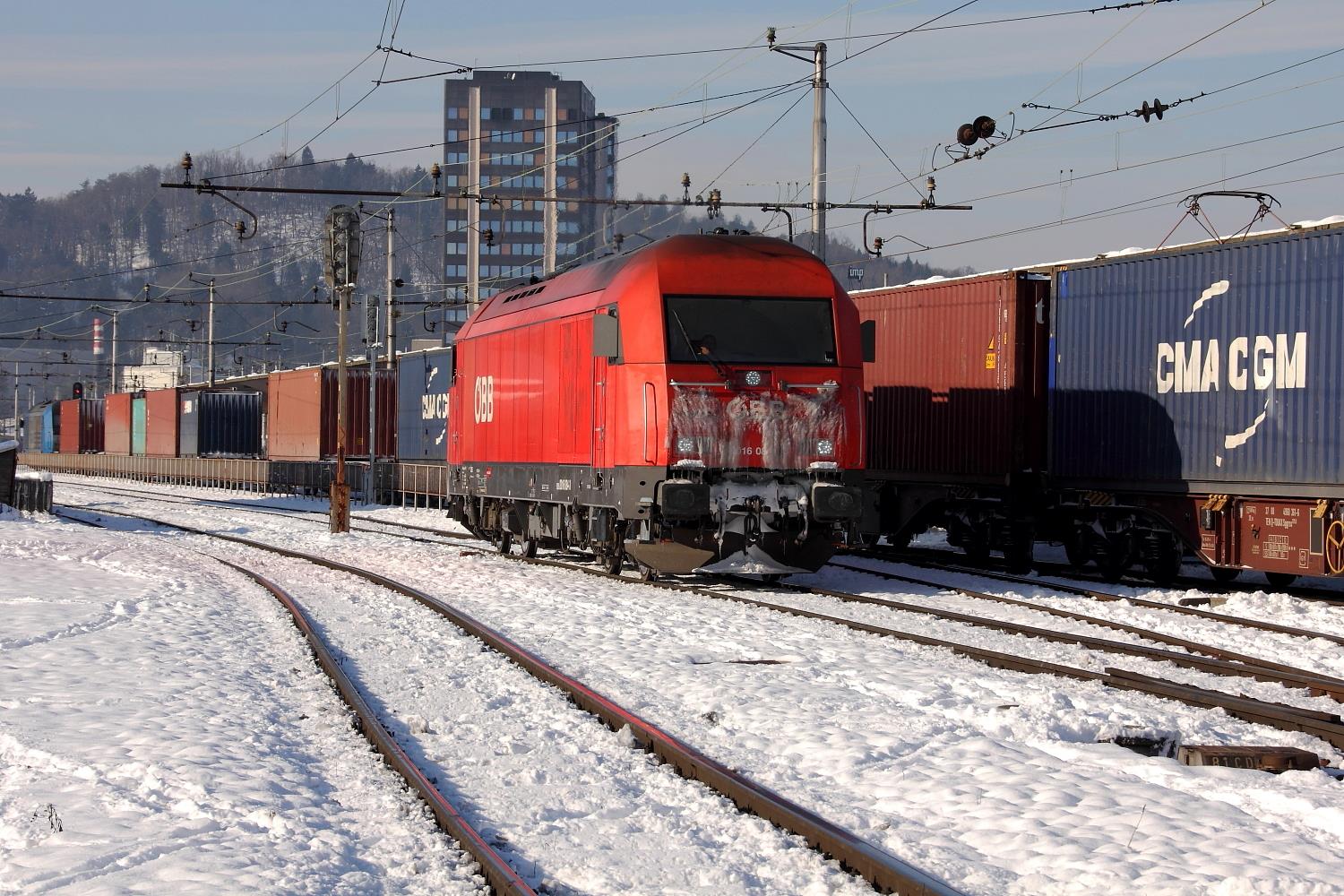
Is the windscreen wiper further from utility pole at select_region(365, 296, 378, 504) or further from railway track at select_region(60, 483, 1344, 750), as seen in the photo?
utility pole at select_region(365, 296, 378, 504)

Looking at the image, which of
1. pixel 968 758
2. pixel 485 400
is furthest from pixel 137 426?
pixel 968 758

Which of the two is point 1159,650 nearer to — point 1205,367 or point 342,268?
point 1205,367

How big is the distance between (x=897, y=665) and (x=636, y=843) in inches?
200

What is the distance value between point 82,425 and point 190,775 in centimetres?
8009

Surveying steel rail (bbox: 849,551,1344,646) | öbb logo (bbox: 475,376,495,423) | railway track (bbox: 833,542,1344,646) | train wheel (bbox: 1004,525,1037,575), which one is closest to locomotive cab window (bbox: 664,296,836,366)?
railway track (bbox: 833,542,1344,646)

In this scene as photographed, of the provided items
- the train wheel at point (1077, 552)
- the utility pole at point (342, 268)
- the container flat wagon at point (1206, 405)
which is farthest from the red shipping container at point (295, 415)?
the container flat wagon at point (1206, 405)

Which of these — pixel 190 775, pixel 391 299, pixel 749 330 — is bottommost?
pixel 190 775

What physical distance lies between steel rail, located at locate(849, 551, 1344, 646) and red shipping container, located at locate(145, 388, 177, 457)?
46.9m

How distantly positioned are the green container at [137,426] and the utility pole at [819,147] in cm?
5168

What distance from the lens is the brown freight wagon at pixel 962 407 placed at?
2030 cm

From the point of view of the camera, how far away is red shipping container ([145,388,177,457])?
63.5 metres

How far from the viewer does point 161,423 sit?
6538 cm

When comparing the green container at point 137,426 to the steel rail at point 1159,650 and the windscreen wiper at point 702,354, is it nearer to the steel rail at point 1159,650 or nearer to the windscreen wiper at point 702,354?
the windscreen wiper at point 702,354

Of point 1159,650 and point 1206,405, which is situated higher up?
point 1206,405
